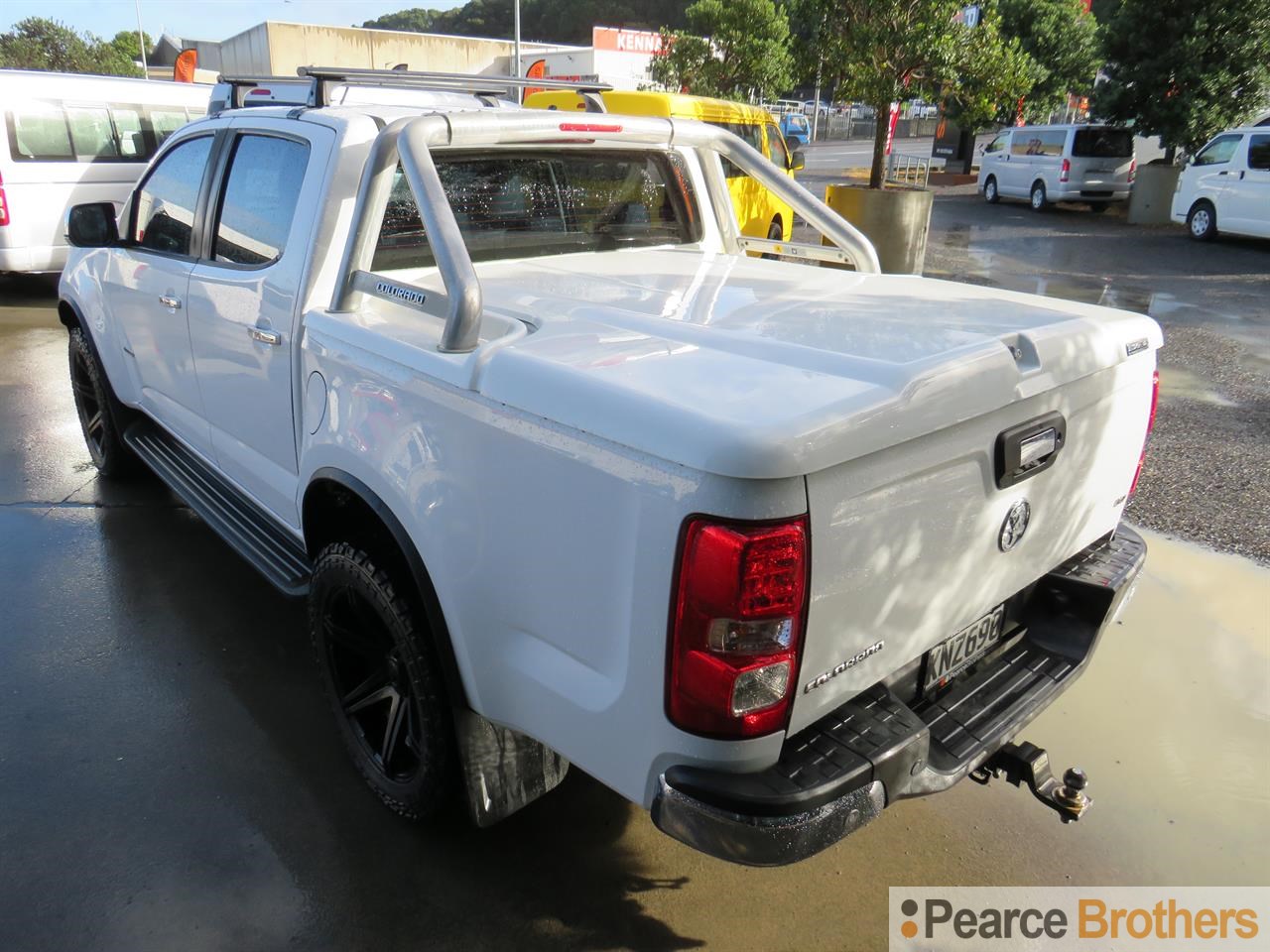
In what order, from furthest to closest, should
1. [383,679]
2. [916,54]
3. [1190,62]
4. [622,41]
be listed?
[622,41], [1190,62], [916,54], [383,679]

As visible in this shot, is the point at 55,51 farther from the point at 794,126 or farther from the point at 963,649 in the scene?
the point at 963,649

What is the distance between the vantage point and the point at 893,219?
1102cm

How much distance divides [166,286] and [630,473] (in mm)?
2806

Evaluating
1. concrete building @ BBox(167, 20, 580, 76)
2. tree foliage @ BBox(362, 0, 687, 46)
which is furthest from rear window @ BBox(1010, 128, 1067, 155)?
tree foliage @ BBox(362, 0, 687, 46)

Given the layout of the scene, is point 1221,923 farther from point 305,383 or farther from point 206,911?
point 305,383

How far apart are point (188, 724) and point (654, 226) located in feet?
8.39

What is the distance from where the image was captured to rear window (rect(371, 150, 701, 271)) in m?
3.16

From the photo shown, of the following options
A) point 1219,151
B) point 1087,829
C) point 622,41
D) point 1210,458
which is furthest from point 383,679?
point 622,41

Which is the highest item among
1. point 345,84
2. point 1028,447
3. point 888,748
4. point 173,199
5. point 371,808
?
point 345,84

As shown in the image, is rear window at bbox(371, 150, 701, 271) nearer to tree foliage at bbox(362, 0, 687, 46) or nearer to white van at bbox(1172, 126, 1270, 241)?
white van at bbox(1172, 126, 1270, 241)

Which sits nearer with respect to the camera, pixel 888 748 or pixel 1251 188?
pixel 888 748

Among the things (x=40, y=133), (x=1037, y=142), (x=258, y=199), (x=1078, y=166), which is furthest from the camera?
(x=1037, y=142)

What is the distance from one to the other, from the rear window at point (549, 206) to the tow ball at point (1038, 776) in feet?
7.38

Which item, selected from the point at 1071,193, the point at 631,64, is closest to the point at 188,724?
the point at 1071,193
